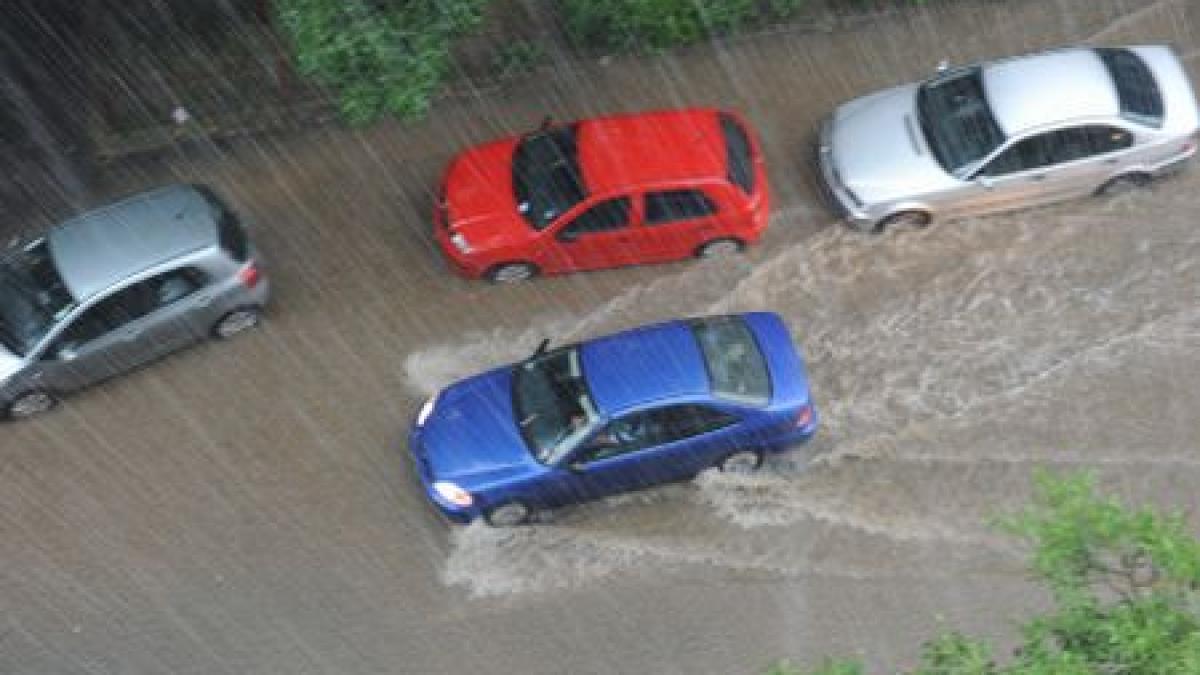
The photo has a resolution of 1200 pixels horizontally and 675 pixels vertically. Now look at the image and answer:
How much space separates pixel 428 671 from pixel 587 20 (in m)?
7.60

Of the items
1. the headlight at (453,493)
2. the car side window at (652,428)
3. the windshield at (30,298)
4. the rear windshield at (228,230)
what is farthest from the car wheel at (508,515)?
the windshield at (30,298)

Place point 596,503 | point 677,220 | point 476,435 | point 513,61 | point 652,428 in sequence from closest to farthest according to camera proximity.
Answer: point 652,428
point 476,435
point 596,503
point 677,220
point 513,61

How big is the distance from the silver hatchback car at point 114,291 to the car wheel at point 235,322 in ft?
0.18

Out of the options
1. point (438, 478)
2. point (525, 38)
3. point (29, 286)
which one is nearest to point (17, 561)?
point (29, 286)

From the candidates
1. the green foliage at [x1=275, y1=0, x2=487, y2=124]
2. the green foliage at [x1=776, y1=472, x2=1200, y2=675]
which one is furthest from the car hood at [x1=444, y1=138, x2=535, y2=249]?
the green foliage at [x1=776, y1=472, x2=1200, y2=675]

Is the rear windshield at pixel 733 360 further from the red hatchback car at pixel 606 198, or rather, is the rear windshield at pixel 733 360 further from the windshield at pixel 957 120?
the windshield at pixel 957 120

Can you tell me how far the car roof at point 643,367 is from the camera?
422 inches

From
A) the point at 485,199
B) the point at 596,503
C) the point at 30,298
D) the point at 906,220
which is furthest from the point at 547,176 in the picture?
the point at 30,298

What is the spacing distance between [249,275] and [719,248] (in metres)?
4.60

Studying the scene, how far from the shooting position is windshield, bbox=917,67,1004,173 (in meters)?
12.6

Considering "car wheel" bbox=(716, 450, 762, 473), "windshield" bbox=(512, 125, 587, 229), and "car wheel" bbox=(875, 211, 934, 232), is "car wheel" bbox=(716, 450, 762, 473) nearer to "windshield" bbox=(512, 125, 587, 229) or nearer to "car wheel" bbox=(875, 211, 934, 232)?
"windshield" bbox=(512, 125, 587, 229)

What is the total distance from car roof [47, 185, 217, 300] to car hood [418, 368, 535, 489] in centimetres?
283

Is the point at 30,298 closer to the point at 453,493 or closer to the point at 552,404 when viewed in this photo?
the point at 453,493

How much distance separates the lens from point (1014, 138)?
40.8ft
